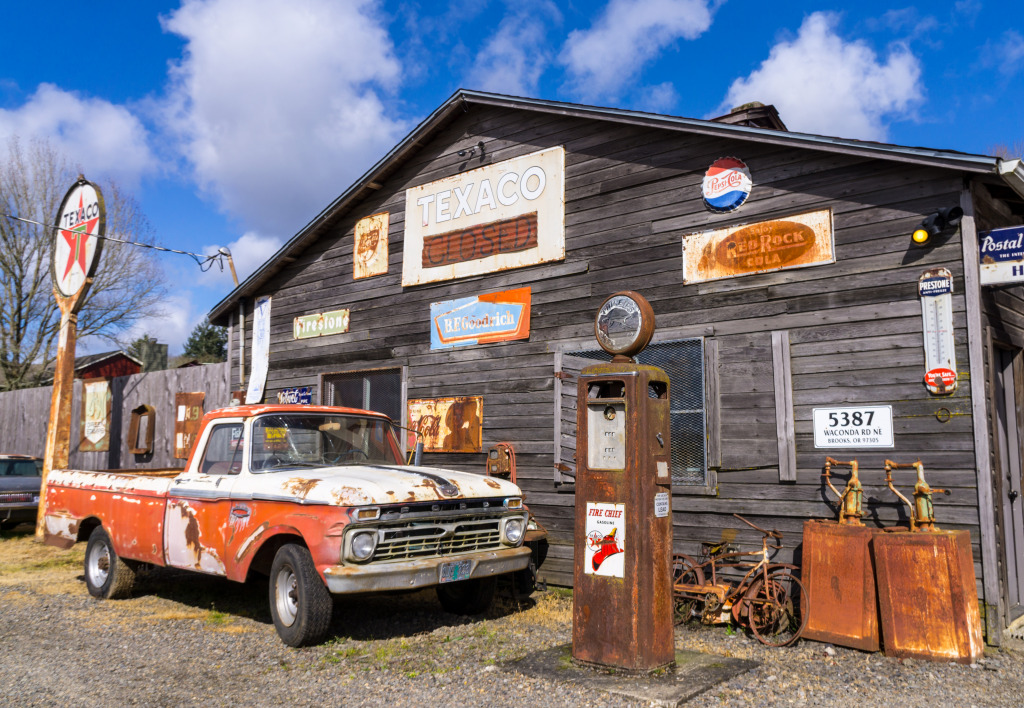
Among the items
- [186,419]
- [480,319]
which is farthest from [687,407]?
[186,419]

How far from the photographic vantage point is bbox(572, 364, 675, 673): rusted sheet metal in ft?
17.8

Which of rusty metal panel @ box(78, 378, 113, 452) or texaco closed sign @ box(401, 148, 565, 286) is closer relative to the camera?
texaco closed sign @ box(401, 148, 565, 286)

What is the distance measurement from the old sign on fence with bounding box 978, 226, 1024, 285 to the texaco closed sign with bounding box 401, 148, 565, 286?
168 inches

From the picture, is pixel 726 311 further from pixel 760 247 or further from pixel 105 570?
pixel 105 570

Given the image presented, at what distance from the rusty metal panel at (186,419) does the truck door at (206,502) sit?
693 centimetres

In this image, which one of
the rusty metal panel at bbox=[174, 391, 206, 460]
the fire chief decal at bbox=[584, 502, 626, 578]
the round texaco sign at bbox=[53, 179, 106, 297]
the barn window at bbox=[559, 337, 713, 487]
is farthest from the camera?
the rusty metal panel at bbox=[174, 391, 206, 460]

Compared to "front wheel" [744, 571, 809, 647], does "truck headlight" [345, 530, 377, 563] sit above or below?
above

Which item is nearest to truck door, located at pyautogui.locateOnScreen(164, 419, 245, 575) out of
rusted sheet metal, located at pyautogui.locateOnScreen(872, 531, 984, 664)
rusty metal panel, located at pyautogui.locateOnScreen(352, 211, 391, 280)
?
rusty metal panel, located at pyautogui.locateOnScreen(352, 211, 391, 280)

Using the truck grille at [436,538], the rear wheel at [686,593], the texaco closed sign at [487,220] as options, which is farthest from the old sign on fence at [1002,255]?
the truck grille at [436,538]

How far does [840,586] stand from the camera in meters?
6.29

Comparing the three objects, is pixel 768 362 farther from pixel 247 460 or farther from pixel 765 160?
pixel 247 460

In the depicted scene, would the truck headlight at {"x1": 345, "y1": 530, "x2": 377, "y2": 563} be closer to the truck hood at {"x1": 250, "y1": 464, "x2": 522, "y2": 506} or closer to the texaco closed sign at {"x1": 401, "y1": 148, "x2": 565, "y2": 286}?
the truck hood at {"x1": 250, "y1": 464, "x2": 522, "y2": 506}

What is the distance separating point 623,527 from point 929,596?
2.39m

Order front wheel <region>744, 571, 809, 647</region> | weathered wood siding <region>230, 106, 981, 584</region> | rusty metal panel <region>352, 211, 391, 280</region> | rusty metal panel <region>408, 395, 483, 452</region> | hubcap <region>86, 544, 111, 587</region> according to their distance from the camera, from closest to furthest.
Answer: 1. front wheel <region>744, 571, 809, 647</region>
2. weathered wood siding <region>230, 106, 981, 584</region>
3. hubcap <region>86, 544, 111, 587</region>
4. rusty metal panel <region>408, 395, 483, 452</region>
5. rusty metal panel <region>352, 211, 391, 280</region>
